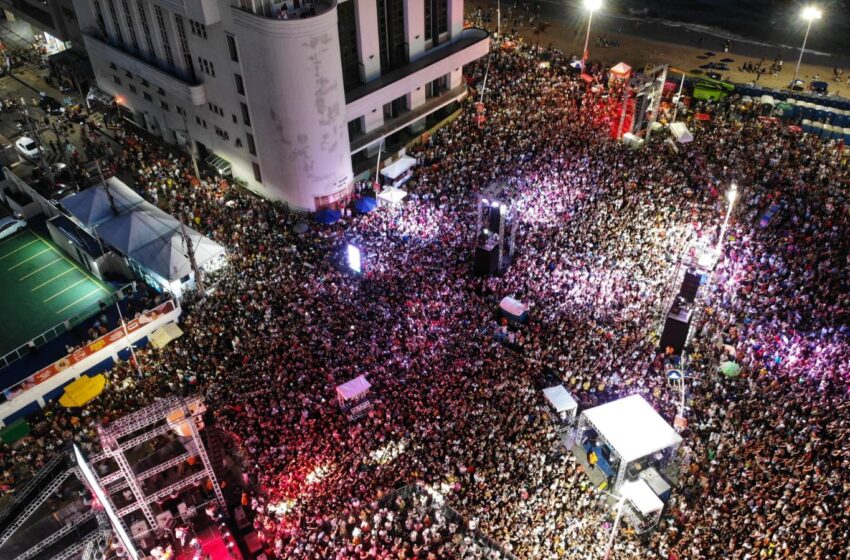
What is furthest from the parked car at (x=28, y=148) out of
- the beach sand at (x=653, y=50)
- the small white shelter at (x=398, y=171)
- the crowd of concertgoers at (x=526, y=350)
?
the beach sand at (x=653, y=50)

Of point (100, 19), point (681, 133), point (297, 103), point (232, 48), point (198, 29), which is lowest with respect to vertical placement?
point (681, 133)

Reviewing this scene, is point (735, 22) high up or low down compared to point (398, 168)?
up

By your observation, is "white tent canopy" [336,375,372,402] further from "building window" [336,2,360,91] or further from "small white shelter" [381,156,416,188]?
"building window" [336,2,360,91]

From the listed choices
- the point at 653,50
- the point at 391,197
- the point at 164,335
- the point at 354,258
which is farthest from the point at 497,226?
the point at 653,50

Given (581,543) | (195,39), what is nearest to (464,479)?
(581,543)

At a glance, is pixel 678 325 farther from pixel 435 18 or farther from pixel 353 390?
pixel 435 18

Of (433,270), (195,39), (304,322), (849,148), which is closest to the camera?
(304,322)

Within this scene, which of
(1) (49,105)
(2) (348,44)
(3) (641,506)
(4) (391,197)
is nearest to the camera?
(3) (641,506)

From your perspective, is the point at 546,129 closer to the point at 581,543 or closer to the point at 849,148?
the point at 849,148
